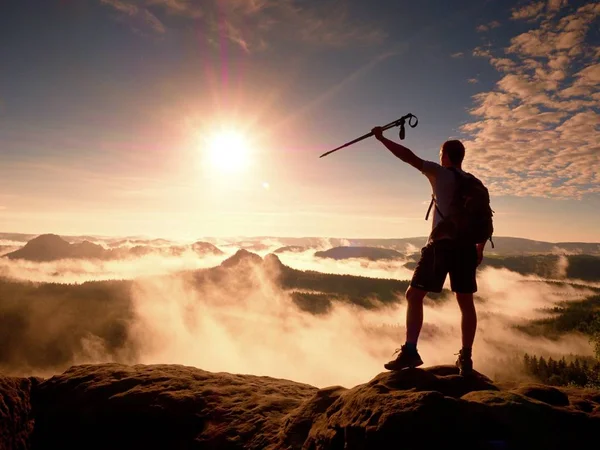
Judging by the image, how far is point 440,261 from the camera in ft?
24.3

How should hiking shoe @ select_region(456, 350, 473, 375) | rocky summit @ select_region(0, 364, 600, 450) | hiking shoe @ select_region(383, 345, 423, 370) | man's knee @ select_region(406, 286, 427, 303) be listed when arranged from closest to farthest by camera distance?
rocky summit @ select_region(0, 364, 600, 450), man's knee @ select_region(406, 286, 427, 303), hiking shoe @ select_region(383, 345, 423, 370), hiking shoe @ select_region(456, 350, 473, 375)

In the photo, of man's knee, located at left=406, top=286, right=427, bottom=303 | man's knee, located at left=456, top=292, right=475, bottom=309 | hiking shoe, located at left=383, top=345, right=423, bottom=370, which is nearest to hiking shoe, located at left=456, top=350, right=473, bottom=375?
hiking shoe, located at left=383, top=345, right=423, bottom=370

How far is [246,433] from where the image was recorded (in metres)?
8.98

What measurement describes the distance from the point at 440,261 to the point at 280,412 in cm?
619

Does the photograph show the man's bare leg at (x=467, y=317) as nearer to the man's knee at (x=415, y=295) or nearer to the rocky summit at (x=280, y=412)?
the man's knee at (x=415, y=295)

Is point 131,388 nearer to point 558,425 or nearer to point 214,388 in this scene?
point 214,388

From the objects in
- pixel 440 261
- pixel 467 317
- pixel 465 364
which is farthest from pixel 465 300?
pixel 465 364

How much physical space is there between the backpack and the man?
91 mm

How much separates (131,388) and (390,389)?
8.74 metres

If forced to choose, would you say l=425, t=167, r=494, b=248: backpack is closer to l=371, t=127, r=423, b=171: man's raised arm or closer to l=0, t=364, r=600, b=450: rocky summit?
l=371, t=127, r=423, b=171: man's raised arm

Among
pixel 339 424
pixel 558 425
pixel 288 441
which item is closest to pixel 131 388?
pixel 288 441

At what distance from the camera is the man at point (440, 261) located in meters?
7.39

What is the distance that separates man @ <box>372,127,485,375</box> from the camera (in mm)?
7391

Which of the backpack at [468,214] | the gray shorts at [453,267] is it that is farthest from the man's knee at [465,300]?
the backpack at [468,214]
